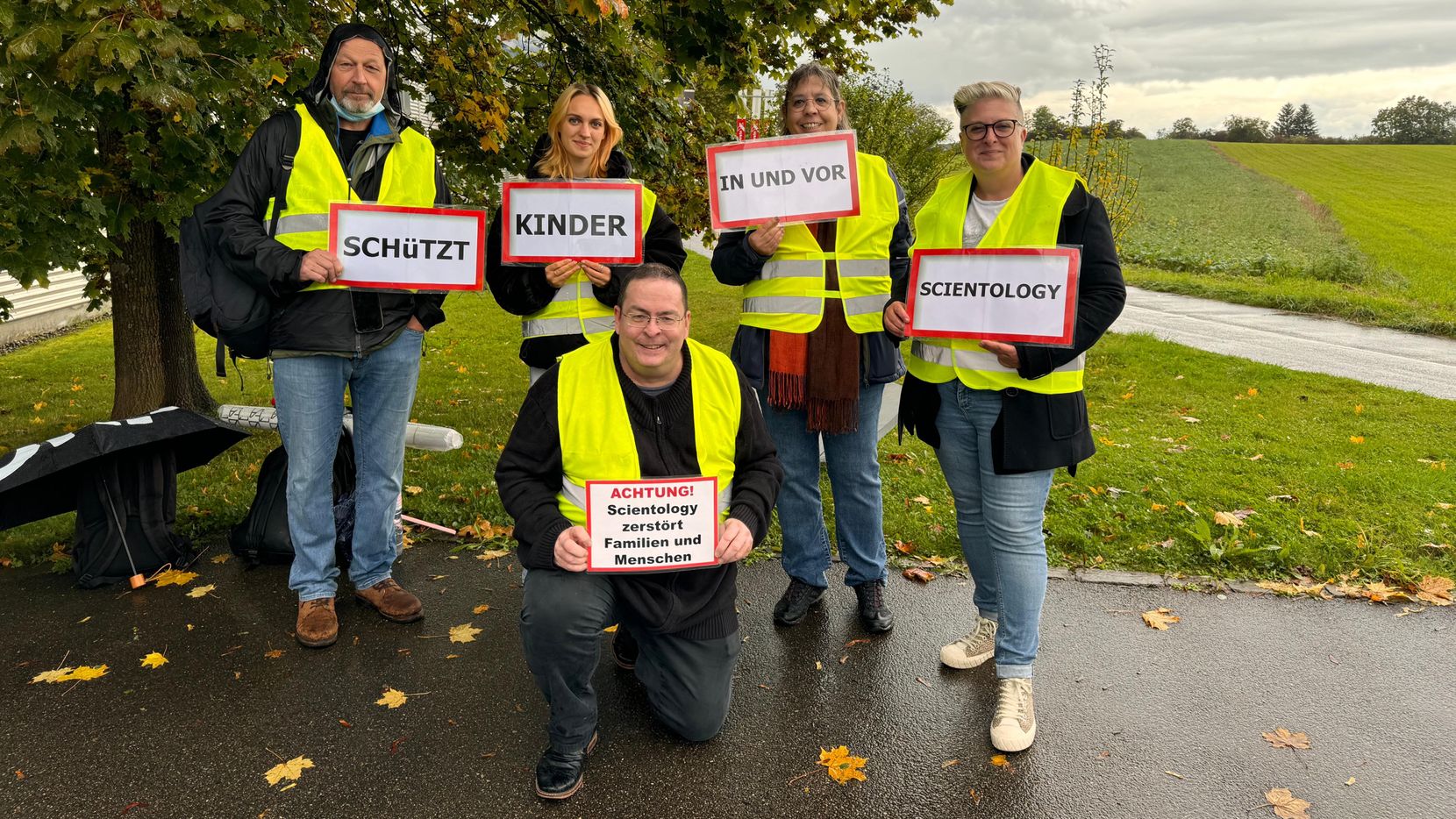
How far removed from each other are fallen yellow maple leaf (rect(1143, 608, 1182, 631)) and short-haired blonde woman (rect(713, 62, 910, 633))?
150 centimetres

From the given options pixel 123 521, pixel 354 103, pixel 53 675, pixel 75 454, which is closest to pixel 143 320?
pixel 123 521

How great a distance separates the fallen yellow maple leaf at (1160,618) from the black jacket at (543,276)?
2648mm

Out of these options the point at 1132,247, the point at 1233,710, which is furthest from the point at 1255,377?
the point at 1132,247

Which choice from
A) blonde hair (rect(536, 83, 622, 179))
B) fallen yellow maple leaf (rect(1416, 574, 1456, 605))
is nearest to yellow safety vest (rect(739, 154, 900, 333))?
blonde hair (rect(536, 83, 622, 179))

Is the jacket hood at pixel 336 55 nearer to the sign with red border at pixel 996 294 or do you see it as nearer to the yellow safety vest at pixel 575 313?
the yellow safety vest at pixel 575 313

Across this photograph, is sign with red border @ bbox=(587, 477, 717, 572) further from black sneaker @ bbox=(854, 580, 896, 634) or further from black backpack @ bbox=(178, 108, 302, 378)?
black backpack @ bbox=(178, 108, 302, 378)

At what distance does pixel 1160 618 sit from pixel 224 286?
4.22 m

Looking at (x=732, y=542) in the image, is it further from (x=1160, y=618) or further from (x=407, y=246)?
(x=1160, y=618)

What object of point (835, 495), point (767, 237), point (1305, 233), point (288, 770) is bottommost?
point (288, 770)

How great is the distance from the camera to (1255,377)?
32.2 feet

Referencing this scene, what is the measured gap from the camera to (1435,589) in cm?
451

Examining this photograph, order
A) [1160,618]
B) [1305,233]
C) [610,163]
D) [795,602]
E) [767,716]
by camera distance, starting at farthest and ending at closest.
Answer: [1305,233] → [1160,618] → [795,602] → [610,163] → [767,716]

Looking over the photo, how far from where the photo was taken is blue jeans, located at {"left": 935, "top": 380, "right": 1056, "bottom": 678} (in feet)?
10.8

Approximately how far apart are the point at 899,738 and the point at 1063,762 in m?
0.55
